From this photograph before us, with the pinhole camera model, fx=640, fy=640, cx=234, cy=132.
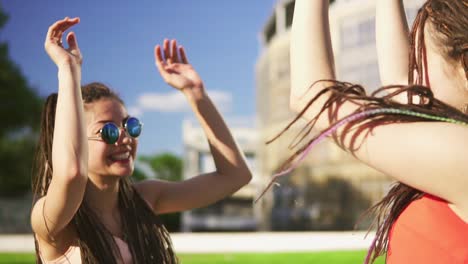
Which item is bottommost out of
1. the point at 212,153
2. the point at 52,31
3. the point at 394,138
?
the point at 212,153

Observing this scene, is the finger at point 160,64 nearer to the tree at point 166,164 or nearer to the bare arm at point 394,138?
the bare arm at point 394,138

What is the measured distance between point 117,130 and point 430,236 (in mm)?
1583

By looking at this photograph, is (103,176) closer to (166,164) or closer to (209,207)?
(209,207)

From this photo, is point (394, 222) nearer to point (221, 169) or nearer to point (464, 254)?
point (464, 254)

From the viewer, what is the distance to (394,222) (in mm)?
1430

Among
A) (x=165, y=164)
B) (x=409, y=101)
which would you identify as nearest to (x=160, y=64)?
(x=409, y=101)

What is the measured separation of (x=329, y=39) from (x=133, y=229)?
5.08ft

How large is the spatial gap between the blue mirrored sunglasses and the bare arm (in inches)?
52.3

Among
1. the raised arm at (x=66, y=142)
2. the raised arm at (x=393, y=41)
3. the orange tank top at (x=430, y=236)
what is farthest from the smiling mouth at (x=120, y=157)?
the orange tank top at (x=430, y=236)

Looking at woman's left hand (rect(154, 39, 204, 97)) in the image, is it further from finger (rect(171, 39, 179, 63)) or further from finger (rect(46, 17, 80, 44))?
finger (rect(46, 17, 80, 44))

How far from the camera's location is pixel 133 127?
2.63 m

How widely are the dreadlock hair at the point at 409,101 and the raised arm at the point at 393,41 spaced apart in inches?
8.5

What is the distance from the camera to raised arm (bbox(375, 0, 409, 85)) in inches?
66.8

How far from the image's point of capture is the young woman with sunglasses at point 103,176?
6.79 feet
